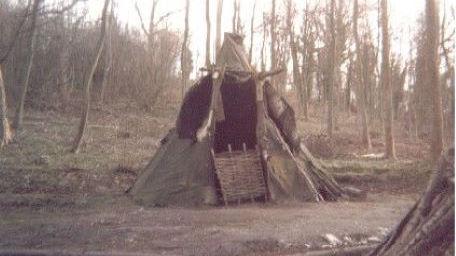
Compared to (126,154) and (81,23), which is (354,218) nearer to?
(126,154)

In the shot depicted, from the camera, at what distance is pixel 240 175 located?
12375mm

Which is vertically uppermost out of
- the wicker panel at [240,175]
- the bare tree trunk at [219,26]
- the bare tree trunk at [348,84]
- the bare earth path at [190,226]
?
the bare tree trunk at [219,26]

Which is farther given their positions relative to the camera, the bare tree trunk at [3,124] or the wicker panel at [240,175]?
the bare tree trunk at [3,124]

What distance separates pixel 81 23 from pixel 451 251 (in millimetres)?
30467

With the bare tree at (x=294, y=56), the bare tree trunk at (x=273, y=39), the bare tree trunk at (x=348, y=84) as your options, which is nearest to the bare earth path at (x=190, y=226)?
the bare tree trunk at (x=273, y=39)

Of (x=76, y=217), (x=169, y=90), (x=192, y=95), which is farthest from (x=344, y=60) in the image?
(x=76, y=217)

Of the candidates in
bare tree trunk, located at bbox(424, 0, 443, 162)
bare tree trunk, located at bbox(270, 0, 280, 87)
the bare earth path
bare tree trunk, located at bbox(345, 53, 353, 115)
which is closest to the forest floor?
the bare earth path

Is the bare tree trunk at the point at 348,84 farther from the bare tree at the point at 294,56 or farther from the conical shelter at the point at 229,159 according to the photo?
the conical shelter at the point at 229,159

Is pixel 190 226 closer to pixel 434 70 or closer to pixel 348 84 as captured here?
pixel 434 70

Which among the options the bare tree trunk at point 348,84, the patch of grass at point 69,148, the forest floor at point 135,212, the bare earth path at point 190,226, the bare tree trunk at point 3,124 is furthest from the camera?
the bare tree trunk at point 348,84

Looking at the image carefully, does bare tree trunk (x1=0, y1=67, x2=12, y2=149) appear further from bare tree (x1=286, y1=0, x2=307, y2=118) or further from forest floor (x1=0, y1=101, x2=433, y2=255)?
bare tree (x1=286, y1=0, x2=307, y2=118)

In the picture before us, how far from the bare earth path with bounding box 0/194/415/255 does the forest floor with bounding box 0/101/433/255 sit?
0.05 ft

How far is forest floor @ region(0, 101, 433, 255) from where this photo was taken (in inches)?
316

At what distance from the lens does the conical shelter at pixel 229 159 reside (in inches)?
475
